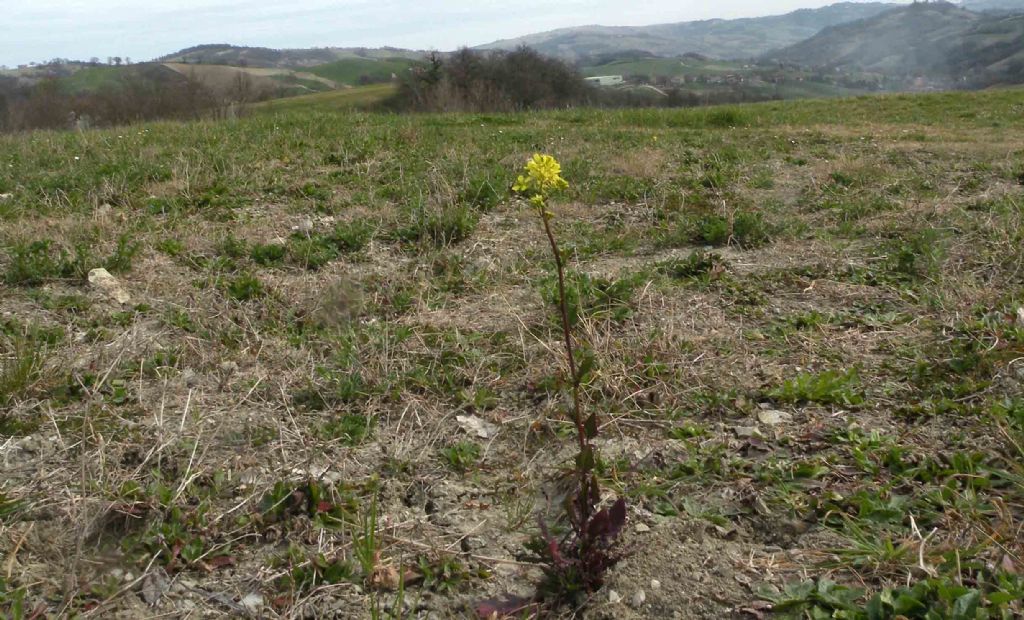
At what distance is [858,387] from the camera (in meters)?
2.87

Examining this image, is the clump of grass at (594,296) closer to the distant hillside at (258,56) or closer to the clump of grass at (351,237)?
the clump of grass at (351,237)

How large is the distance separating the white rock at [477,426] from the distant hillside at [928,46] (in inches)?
2085

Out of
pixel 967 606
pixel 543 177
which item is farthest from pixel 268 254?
pixel 967 606

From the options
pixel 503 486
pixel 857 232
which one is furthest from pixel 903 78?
pixel 503 486

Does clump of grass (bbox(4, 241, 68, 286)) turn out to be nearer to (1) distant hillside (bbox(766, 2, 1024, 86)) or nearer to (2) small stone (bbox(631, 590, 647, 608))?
(2) small stone (bbox(631, 590, 647, 608))

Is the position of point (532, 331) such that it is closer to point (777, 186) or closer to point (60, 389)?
point (60, 389)

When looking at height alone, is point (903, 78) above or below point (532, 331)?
above

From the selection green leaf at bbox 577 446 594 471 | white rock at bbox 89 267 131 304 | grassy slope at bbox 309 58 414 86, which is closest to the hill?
grassy slope at bbox 309 58 414 86

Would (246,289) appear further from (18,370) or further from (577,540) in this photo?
(577,540)

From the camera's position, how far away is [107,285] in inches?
156

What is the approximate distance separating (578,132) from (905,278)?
5945 millimetres

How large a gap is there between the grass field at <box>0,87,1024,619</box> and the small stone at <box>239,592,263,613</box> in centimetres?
4

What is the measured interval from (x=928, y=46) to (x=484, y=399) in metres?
79.2

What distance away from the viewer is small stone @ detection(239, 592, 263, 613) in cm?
196
